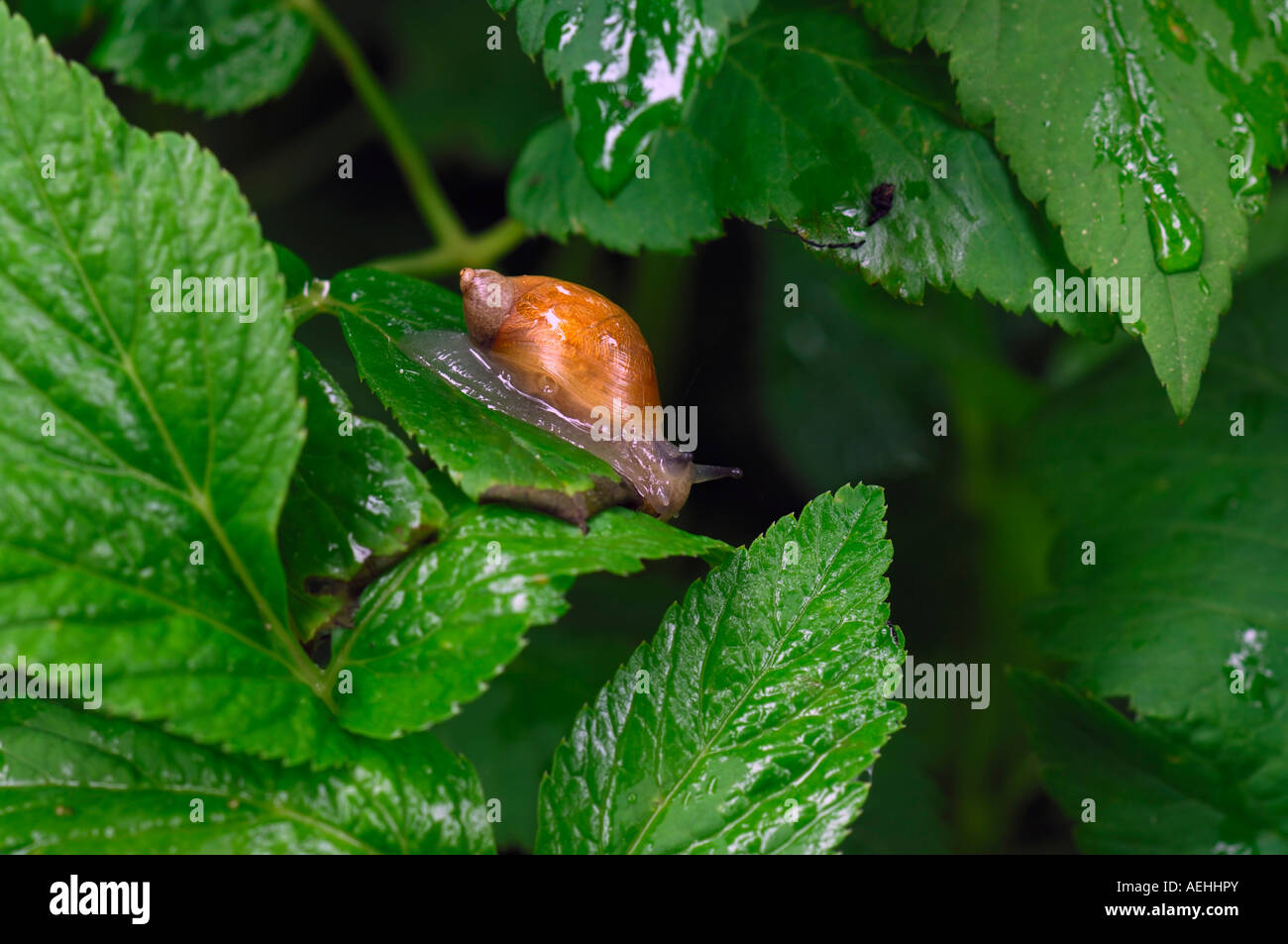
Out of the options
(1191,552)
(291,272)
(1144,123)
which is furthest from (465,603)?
(1191,552)

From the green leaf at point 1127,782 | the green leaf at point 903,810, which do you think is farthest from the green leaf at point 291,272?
the green leaf at point 903,810

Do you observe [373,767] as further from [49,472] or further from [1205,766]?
[1205,766]

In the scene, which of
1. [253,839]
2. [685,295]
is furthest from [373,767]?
[685,295]

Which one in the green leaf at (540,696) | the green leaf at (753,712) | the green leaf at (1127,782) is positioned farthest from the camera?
the green leaf at (540,696)

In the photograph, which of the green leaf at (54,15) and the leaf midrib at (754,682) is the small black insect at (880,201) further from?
the green leaf at (54,15)

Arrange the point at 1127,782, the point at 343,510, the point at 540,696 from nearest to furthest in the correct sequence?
the point at 343,510, the point at 1127,782, the point at 540,696

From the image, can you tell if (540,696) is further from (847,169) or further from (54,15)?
(54,15)
